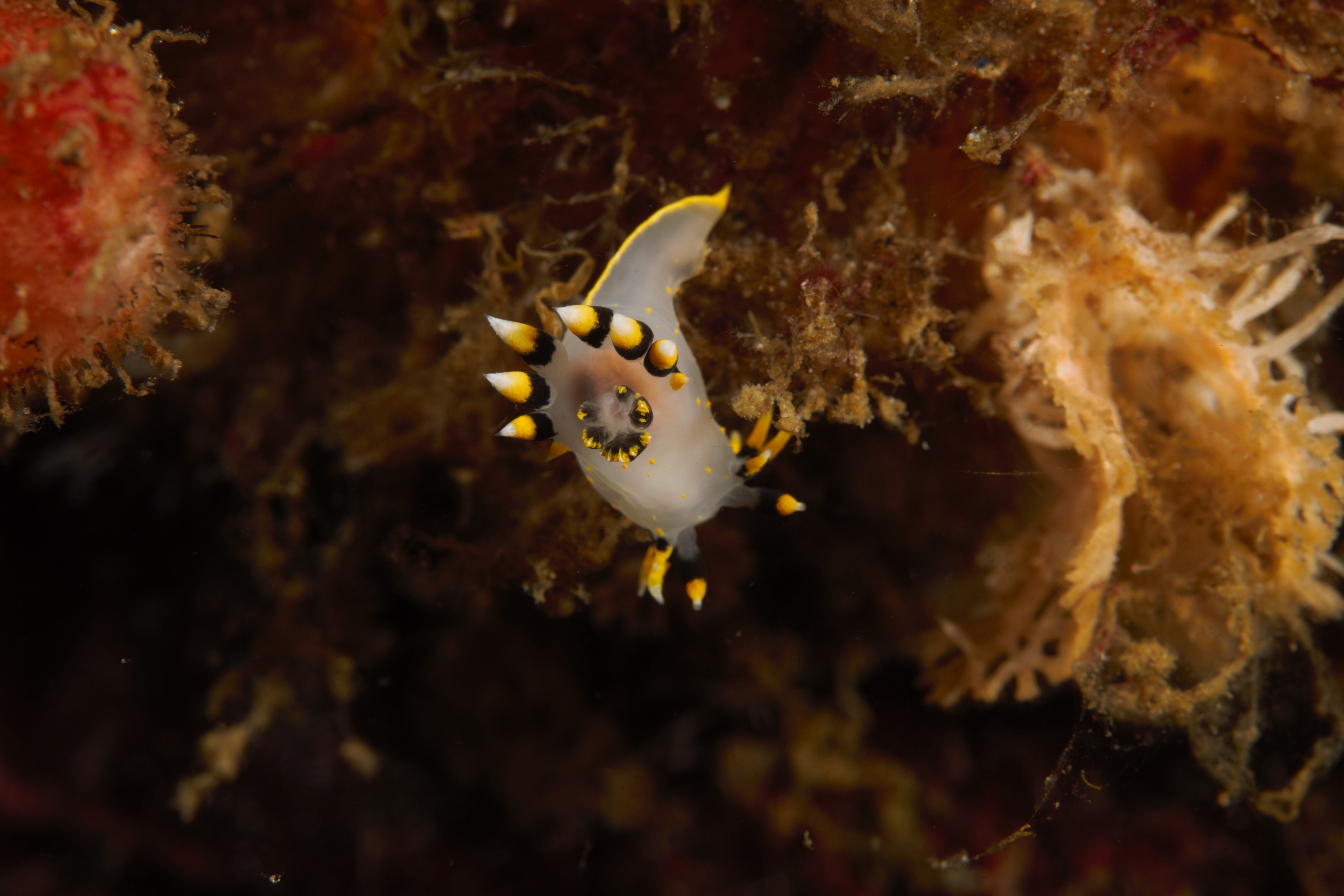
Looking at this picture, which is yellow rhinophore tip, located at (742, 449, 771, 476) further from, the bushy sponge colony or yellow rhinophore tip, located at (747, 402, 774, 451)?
the bushy sponge colony

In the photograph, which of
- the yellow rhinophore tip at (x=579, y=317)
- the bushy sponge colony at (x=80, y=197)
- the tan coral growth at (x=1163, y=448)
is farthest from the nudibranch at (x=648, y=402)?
→ the tan coral growth at (x=1163, y=448)

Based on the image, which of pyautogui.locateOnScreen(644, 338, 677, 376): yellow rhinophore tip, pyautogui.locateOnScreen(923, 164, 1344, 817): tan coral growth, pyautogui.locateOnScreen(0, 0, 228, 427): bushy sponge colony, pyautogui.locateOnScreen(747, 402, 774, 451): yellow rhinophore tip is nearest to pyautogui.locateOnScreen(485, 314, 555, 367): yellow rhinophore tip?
pyautogui.locateOnScreen(644, 338, 677, 376): yellow rhinophore tip

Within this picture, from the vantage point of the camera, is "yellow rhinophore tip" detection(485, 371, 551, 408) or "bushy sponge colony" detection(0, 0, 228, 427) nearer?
"bushy sponge colony" detection(0, 0, 228, 427)

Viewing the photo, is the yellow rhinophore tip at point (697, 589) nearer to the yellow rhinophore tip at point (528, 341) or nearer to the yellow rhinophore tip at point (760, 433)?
the yellow rhinophore tip at point (760, 433)

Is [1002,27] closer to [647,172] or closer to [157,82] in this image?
[647,172]

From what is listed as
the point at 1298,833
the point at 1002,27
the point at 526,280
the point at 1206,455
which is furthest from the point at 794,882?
the point at 1002,27

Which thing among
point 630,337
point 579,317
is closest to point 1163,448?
point 630,337
